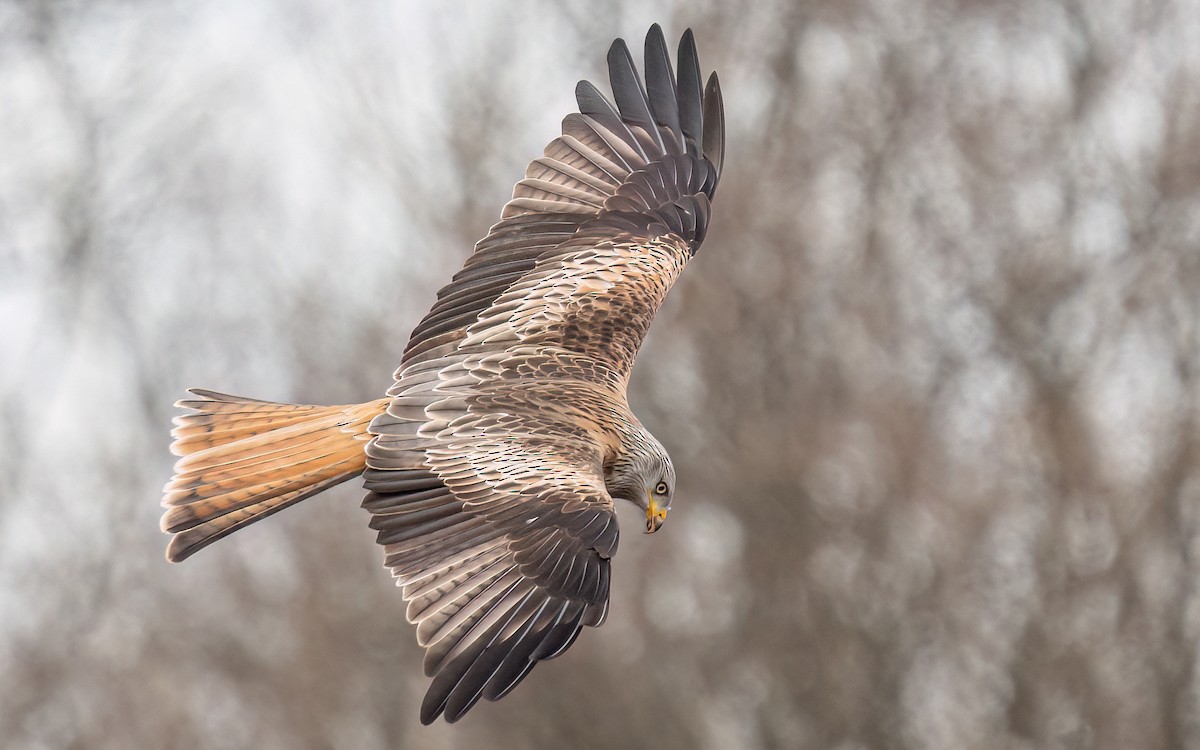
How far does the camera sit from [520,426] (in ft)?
24.3

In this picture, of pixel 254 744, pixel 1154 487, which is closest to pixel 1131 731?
pixel 1154 487

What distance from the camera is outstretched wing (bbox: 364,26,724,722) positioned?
265 inches

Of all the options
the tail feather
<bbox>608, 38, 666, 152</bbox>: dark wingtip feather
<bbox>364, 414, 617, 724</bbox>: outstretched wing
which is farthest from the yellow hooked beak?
<bbox>608, 38, 666, 152</bbox>: dark wingtip feather

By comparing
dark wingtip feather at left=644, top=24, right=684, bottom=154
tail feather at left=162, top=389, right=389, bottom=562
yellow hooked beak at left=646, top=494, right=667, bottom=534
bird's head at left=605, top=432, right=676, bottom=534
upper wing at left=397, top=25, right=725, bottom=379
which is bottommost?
yellow hooked beak at left=646, top=494, right=667, bottom=534

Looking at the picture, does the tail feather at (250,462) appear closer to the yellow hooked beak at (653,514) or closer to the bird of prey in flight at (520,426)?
the bird of prey in flight at (520,426)

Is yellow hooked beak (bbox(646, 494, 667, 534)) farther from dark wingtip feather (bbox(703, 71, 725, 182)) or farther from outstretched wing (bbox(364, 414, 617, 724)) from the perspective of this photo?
dark wingtip feather (bbox(703, 71, 725, 182))

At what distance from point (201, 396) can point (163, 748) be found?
15594 millimetres

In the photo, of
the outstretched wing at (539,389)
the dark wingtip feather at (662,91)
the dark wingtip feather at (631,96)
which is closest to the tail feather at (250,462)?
the outstretched wing at (539,389)

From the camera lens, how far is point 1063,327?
21.0 meters

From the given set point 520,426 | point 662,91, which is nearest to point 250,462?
point 520,426

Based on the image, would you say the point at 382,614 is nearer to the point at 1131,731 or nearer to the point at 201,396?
the point at 1131,731

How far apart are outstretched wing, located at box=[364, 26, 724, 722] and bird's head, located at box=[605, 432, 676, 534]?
118 millimetres

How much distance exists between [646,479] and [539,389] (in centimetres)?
60

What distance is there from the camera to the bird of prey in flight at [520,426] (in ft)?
22.3
